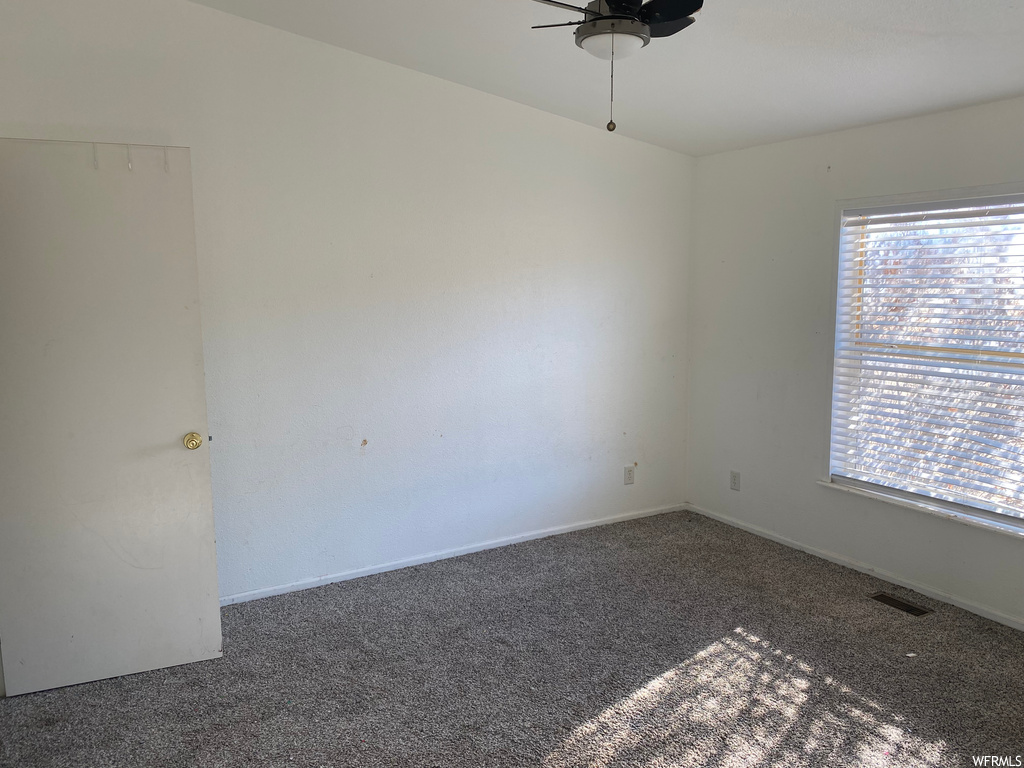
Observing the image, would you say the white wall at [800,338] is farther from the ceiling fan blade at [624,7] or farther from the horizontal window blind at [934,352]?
the ceiling fan blade at [624,7]

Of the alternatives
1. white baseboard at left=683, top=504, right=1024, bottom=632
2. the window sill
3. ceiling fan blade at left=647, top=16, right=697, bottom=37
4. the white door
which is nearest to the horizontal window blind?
the window sill

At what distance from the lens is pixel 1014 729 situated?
2322mm

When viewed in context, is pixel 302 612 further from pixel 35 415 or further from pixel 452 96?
pixel 452 96

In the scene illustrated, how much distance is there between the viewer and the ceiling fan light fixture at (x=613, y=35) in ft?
6.48

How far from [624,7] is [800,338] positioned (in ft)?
8.31

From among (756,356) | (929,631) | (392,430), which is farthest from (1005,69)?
(392,430)

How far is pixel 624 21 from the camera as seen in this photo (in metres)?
1.97

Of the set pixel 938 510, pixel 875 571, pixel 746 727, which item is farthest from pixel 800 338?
pixel 746 727

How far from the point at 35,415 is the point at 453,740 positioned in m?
1.97

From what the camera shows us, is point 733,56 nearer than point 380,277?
Yes

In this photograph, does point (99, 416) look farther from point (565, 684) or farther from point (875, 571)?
point (875, 571)

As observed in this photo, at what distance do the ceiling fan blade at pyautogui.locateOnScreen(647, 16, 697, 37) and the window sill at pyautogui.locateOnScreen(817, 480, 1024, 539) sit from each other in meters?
2.65

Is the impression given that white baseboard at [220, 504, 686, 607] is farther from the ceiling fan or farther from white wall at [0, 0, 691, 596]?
the ceiling fan

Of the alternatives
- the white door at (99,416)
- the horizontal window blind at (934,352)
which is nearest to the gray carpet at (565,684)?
the white door at (99,416)
